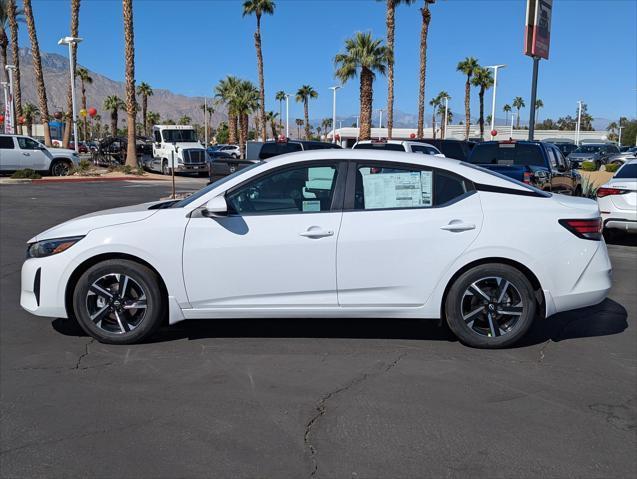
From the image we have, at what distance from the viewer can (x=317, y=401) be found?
4.25 meters

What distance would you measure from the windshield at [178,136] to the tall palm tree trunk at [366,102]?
971 cm

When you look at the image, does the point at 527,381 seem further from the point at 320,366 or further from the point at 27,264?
the point at 27,264

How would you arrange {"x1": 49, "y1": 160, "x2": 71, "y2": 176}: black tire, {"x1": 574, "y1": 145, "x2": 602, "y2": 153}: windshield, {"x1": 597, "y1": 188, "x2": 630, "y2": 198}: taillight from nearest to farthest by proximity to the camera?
1. {"x1": 597, "y1": 188, "x2": 630, "y2": 198}: taillight
2. {"x1": 49, "y1": 160, "x2": 71, "y2": 176}: black tire
3. {"x1": 574, "y1": 145, "x2": 602, "y2": 153}: windshield

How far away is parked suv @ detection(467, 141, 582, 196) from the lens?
40.7 ft

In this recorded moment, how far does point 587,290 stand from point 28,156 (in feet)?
87.2

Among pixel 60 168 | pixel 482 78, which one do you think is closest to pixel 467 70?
pixel 482 78

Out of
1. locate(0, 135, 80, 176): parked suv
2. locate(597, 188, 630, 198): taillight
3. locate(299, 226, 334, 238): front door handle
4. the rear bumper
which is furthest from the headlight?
locate(0, 135, 80, 176): parked suv

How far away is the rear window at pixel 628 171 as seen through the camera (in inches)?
443

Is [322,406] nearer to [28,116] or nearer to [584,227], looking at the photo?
[584,227]

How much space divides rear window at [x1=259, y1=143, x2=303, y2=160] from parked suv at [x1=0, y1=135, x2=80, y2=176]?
538 inches

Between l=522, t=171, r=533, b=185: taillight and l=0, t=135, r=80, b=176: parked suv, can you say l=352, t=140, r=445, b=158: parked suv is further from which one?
l=0, t=135, r=80, b=176: parked suv

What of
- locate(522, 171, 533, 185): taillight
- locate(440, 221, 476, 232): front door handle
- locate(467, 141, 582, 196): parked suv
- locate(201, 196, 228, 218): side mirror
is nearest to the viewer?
locate(201, 196, 228, 218): side mirror

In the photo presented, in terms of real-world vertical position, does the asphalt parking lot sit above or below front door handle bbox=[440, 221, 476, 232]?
below

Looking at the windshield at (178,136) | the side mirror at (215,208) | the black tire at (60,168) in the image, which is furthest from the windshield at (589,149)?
the side mirror at (215,208)
